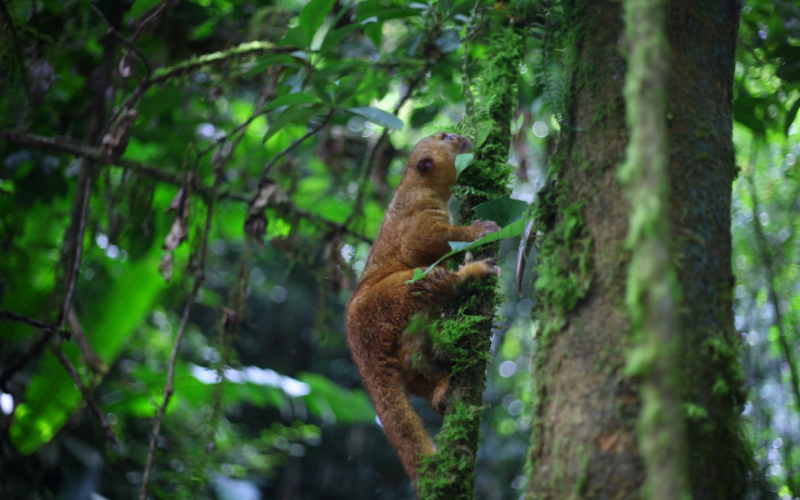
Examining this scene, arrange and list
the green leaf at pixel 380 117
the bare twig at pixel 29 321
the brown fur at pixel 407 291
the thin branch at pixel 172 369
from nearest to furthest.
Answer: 1. the brown fur at pixel 407 291
2. the thin branch at pixel 172 369
3. the green leaf at pixel 380 117
4. the bare twig at pixel 29 321

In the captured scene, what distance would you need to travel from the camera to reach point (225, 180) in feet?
15.2

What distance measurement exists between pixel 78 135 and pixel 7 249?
1.04 meters

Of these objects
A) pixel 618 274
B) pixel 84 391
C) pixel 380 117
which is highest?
pixel 380 117

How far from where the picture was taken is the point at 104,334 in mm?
5129

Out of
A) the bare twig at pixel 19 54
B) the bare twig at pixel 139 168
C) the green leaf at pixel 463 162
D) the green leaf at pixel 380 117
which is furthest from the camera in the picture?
the bare twig at pixel 139 168

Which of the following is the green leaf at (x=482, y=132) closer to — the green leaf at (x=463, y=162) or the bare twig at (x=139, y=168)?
the green leaf at (x=463, y=162)

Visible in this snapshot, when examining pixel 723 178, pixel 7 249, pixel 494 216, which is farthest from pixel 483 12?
pixel 7 249

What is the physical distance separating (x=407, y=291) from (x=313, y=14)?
1.41m

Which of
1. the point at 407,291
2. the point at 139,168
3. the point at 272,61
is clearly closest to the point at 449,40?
the point at 272,61

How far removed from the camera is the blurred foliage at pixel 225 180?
3020 millimetres

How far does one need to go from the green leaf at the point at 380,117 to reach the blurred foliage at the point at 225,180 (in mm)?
15

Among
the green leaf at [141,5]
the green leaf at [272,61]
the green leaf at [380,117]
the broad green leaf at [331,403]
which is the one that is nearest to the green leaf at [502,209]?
the green leaf at [380,117]

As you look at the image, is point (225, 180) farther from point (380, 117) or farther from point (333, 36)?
point (380, 117)

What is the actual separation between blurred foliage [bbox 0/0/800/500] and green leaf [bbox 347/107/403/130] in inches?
0.6
